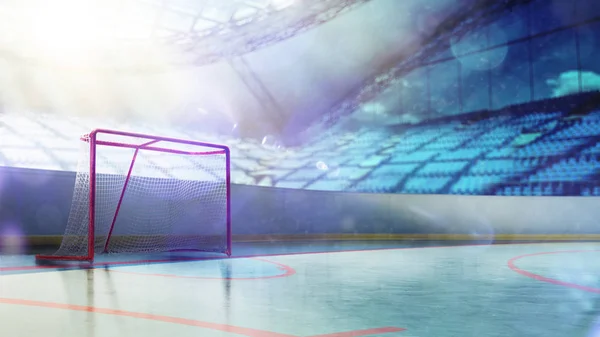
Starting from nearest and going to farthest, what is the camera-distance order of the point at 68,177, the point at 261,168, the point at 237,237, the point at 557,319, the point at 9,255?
the point at 557,319 → the point at 9,255 → the point at 68,177 → the point at 237,237 → the point at 261,168

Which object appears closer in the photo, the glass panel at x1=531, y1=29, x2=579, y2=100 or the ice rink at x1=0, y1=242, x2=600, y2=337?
the ice rink at x1=0, y1=242, x2=600, y2=337

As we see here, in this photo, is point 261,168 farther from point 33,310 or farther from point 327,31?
point 33,310

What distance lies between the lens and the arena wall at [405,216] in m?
12.2

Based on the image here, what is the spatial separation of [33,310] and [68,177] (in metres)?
6.96

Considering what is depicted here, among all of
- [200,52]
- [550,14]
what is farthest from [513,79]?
[200,52]

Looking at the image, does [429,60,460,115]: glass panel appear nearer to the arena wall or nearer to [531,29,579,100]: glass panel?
[531,29,579,100]: glass panel

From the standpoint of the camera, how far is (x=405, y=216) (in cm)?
1347

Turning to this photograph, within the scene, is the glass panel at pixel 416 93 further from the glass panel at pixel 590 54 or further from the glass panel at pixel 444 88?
the glass panel at pixel 590 54

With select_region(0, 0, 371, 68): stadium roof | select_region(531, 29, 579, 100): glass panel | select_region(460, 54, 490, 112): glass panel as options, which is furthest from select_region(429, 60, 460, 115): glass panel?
select_region(0, 0, 371, 68): stadium roof

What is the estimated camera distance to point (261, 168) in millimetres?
24547

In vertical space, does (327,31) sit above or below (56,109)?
above

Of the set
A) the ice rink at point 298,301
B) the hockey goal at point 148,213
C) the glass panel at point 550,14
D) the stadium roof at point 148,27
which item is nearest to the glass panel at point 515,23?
the glass panel at point 550,14

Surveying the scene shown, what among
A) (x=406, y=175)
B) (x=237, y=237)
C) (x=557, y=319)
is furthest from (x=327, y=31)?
(x=557, y=319)

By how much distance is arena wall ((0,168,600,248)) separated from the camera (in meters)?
12.2
